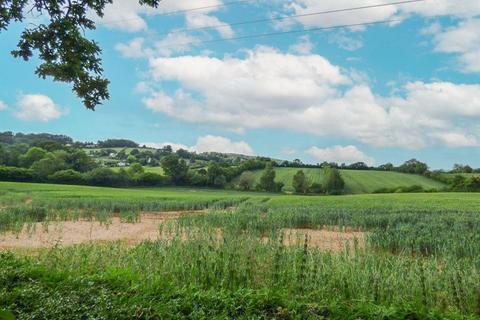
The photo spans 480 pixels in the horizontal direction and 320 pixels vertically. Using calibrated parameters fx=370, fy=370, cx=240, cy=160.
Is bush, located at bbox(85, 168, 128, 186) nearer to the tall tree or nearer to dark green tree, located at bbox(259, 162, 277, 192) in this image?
dark green tree, located at bbox(259, 162, 277, 192)

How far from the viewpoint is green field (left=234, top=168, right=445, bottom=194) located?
7500cm

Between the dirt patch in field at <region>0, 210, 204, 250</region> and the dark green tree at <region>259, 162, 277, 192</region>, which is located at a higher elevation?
the dark green tree at <region>259, 162, 277, 192</region>

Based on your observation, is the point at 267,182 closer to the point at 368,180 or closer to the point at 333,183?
the point at 333,183

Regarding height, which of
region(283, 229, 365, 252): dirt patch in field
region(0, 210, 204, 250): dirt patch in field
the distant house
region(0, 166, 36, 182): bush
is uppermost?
the distant house

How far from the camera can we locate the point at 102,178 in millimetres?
73312

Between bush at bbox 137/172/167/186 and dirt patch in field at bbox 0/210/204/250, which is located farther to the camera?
bush at bbox 137/172/167/186

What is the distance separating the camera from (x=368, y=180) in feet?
261

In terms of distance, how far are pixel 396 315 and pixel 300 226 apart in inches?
666

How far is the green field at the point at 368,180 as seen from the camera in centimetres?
7500

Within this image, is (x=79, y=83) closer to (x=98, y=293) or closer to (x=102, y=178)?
(x=98, y=293)

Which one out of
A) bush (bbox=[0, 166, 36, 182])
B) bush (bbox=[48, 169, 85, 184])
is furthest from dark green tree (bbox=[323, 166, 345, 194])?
bush (bbox=[0, 166, 36, 182])

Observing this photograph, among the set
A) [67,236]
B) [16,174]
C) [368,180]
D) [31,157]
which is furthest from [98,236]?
[31,157]

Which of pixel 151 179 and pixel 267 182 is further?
pixel 267 182

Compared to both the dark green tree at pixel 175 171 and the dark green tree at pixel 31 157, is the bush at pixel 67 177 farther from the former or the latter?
the dark green tree at pixel 175 171
